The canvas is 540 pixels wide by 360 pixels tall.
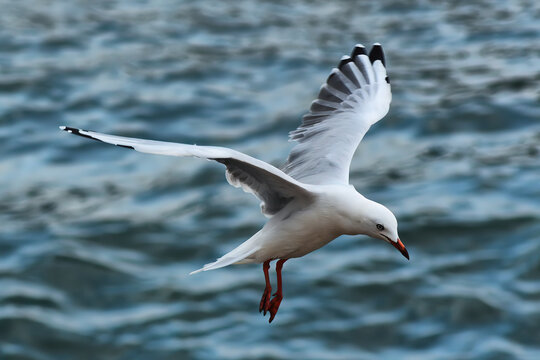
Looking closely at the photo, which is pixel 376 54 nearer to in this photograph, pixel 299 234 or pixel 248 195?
pixel 299 234

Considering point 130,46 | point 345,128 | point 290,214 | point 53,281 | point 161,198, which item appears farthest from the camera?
point 130,46

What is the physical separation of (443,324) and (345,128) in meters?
12.6

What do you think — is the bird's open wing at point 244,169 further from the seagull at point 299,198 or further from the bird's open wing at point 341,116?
the bird's open wing at point 341,116

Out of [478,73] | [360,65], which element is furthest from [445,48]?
[360,65]

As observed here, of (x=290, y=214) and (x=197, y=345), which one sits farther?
(x=197, y=345)

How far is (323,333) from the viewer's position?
2127 cm

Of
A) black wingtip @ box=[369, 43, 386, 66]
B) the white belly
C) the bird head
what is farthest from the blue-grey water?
the bird head

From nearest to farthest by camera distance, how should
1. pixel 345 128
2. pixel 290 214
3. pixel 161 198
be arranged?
1. pixel 290 214
2. pixel 345 128
3. pixel 161 198

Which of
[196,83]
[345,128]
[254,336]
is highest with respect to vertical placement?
[345,128]

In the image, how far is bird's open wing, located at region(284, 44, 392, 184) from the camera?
29.2 ft

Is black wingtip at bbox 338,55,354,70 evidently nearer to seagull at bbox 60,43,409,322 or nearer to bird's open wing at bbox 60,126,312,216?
seagull at bbox 60,43,409,322

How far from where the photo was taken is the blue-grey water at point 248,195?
835 inches

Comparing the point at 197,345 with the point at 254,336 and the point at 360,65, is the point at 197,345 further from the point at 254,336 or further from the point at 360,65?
the point at 360,65

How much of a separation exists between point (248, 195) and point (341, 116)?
47.5 feet
